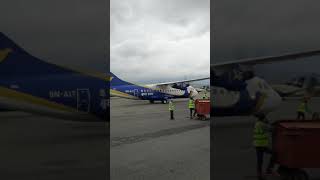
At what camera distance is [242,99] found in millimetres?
13898

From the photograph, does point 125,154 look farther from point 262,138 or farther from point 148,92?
point 148,92

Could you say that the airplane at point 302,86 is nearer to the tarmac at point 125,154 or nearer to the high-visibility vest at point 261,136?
the tarmac at point 125,154

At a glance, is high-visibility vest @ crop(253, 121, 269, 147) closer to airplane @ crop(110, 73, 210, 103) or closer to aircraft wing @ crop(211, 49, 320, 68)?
aircraft wing @ crop(211, 49, 320, 68)

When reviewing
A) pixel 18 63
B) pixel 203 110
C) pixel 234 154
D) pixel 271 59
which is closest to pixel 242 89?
pixel 271 59

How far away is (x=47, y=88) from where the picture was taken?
474 inches

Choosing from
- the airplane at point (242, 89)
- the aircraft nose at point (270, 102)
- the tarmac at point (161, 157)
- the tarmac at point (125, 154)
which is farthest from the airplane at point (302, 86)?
the tarmac at point (161, 157)

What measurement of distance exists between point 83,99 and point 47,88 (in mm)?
1415

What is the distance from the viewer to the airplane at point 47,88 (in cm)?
1164

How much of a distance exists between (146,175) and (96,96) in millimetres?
7252

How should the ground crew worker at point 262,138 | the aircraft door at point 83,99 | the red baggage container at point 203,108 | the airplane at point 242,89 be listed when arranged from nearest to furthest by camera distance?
the ground crew worker at point 262,138
the aircraft door at point 83,99
the airplane at point 242,89
the red baggage container at point 203,108

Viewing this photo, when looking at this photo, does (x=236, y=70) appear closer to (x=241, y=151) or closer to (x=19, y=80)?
(x=241, y=151)

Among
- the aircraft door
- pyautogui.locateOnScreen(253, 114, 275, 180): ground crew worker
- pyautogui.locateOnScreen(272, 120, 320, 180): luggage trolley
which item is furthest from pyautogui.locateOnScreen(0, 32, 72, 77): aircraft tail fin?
pyautogui.locateOnScreen(272, 120, 320, 180): luggage trolley

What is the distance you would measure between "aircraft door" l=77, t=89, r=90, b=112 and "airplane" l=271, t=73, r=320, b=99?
49.0ft

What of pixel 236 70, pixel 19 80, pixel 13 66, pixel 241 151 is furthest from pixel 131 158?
pixel 236 70
